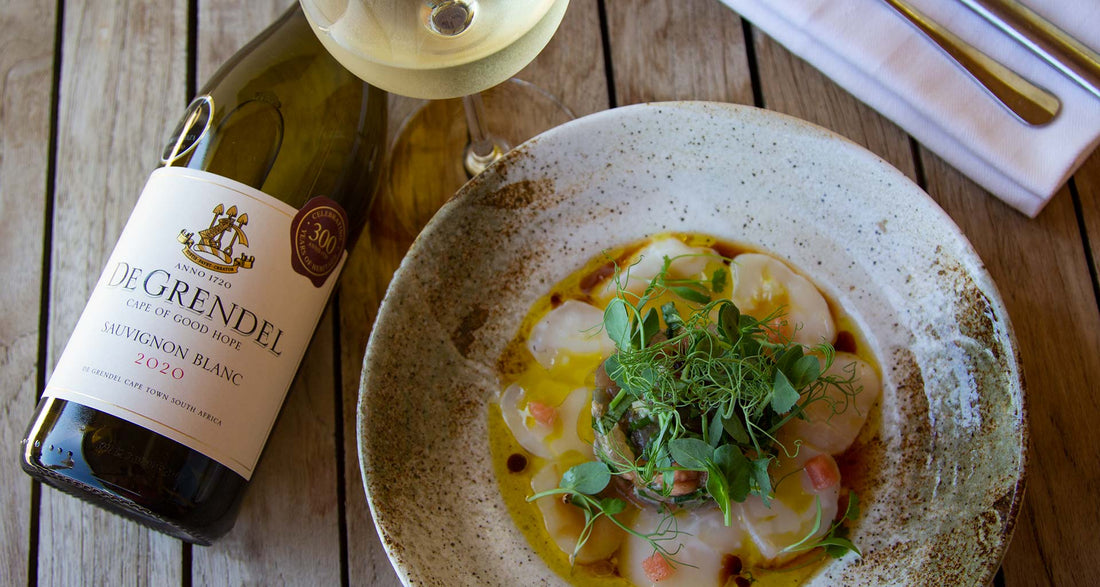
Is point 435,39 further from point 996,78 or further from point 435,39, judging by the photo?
point 996,78

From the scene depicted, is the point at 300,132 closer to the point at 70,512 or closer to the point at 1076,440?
the point at 70,512

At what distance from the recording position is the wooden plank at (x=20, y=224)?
4.14 feet

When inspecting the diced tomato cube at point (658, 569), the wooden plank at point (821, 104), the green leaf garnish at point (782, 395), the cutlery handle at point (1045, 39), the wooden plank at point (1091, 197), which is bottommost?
the diced tomato cube at point (658, 569)

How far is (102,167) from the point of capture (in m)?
1.38

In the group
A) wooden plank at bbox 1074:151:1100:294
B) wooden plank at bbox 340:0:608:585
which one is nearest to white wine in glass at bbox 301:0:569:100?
wooden plank at bbox 340:0:608:585

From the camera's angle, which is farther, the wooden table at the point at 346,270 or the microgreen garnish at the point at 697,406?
the wooden table at the point at 346,270

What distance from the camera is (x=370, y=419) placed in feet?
3.70

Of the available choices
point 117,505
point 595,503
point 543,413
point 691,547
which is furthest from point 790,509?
point 117,505

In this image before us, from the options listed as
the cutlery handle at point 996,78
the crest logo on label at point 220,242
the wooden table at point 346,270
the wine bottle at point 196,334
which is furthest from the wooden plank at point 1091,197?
the crest logo on label at point 220,242

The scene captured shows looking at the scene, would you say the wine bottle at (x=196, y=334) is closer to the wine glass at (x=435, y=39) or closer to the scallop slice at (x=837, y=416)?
the wine glass at (x=435, y=39)

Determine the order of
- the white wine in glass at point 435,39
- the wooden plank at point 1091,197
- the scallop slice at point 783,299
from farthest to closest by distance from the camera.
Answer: the wooden plank at point 1091,197 → the scallop slice at point 783,299 → the white wine in glass at point 435,39

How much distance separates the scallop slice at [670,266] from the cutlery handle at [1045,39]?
0.57m

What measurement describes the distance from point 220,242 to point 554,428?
527 mm

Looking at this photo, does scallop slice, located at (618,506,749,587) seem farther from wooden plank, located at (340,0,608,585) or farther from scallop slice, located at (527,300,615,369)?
wooden plank, located at (340,0,608,585)
